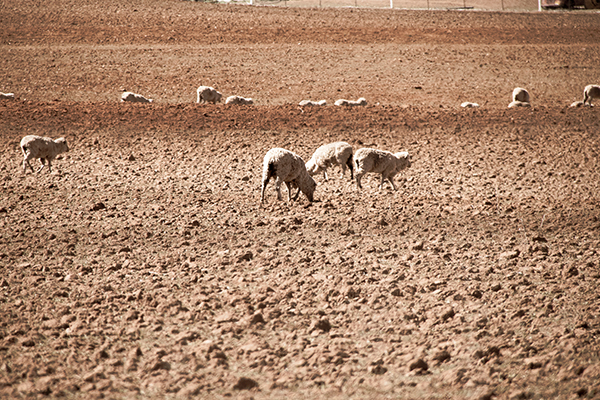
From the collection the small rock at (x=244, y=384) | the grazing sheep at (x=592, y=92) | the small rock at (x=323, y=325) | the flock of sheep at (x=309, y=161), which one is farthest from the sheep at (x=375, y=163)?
the grazing sheep at (x=592, y=92)

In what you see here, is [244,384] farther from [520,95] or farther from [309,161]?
[520,95]

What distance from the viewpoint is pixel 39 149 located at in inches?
591

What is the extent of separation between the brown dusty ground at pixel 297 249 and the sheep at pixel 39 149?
1.52 feet

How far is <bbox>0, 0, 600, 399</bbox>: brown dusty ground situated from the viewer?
636cm

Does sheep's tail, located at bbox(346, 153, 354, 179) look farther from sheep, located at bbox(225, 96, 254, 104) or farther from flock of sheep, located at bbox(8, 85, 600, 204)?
sheep, located at bbox(225, 96, 254, 104)

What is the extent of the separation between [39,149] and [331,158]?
23.5 feet

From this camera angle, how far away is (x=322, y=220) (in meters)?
11.5

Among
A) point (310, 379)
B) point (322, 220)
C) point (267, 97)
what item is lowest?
point (310, 379)

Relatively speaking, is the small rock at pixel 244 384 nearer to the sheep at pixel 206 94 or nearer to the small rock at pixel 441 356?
the small rock at pixel 441 356

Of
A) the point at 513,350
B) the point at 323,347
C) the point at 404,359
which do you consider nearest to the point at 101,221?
the point at 323,347

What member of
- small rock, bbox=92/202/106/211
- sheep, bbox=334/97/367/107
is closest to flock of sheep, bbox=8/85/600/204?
small rock, bbox=92/202/106/211

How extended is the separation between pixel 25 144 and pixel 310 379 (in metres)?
11.4

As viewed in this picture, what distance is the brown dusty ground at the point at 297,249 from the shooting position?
6.36 metres

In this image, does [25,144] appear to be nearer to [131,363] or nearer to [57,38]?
[131,363]
